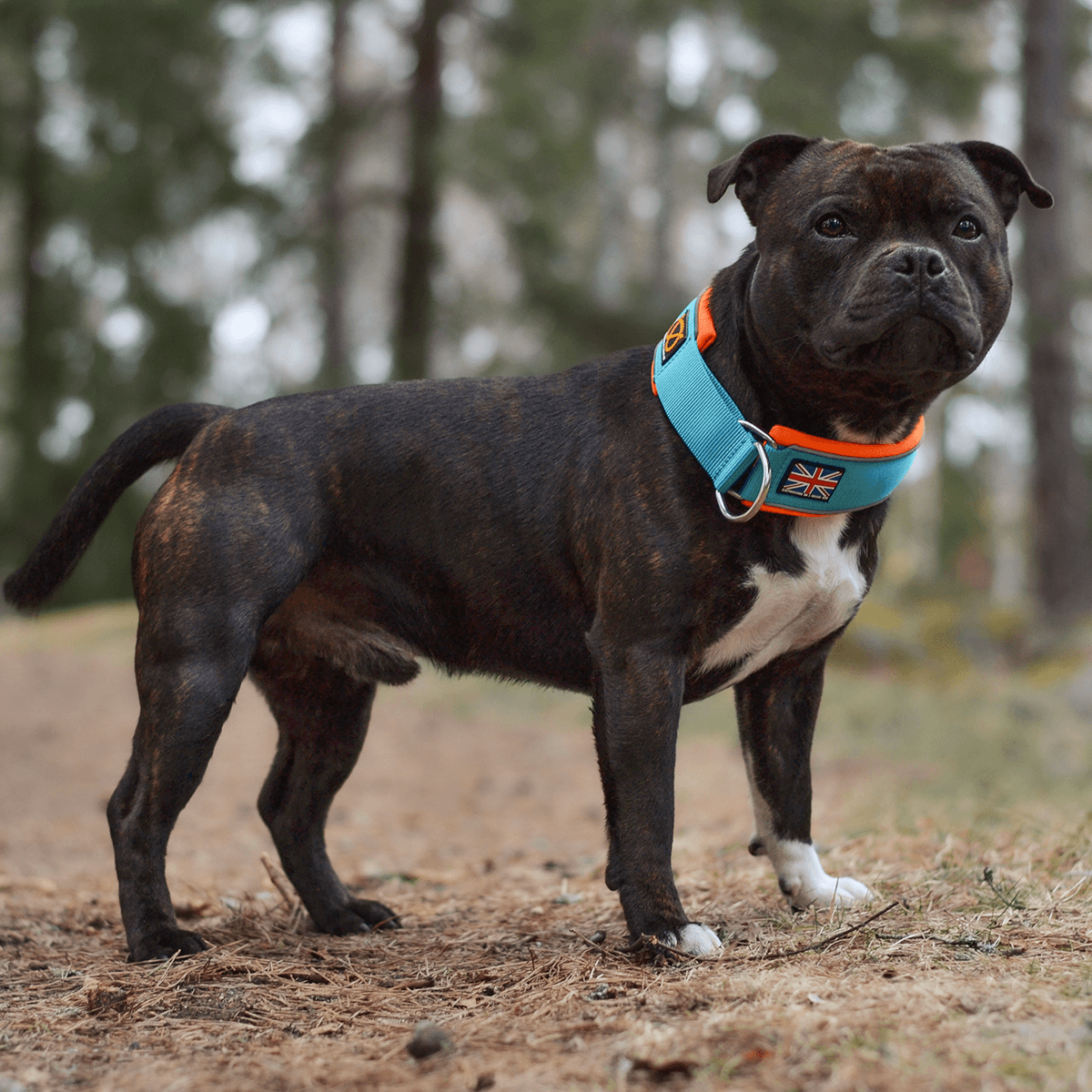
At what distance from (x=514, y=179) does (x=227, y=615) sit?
8753 millimetres

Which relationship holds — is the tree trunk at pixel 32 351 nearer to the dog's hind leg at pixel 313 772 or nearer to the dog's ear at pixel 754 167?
the dog's hind leg at pixel 313 772

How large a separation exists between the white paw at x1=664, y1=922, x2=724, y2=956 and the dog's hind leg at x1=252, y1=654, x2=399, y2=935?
121 centimetres

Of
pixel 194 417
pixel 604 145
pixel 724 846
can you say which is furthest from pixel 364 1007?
pixel 604 145

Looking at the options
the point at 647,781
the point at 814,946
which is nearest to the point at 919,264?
the point at 647,781

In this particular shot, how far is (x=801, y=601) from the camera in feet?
10.1

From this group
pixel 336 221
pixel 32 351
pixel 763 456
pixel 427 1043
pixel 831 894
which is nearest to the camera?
pixel 427 1043

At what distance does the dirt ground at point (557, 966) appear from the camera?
7.22ft

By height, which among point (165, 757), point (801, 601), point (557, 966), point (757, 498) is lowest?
point (557, 966)

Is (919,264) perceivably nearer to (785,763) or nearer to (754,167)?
(754,167)

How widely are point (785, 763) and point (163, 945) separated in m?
1.87

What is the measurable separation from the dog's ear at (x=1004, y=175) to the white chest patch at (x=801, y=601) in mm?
1035

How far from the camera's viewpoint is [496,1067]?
2236 millimetres

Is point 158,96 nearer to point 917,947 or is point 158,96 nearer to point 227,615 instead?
point 227,615

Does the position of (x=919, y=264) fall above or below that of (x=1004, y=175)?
below
